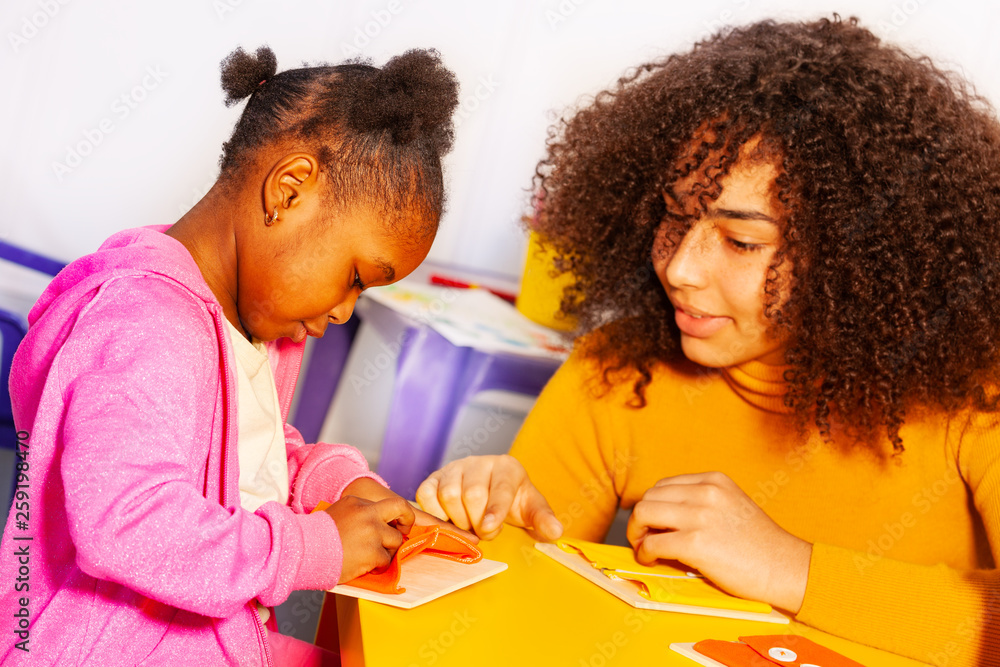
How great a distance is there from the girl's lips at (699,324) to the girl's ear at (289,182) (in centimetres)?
59

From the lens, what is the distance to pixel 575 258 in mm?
1562

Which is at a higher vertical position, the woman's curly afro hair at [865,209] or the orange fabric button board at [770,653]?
the woman's curly afro hair at [865,209]

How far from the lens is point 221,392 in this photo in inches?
32.7

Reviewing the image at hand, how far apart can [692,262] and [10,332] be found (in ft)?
4.92

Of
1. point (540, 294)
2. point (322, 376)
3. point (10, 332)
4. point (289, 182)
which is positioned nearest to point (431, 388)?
point (540, 294)

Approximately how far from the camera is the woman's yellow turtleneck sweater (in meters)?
0.88

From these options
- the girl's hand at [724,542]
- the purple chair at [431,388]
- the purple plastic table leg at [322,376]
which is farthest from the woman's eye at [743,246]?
the purple plastic table leg at [322,376]

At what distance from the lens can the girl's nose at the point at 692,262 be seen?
1.16m

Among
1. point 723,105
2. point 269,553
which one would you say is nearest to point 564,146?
point 723,105

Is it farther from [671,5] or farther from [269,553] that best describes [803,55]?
[671,5]

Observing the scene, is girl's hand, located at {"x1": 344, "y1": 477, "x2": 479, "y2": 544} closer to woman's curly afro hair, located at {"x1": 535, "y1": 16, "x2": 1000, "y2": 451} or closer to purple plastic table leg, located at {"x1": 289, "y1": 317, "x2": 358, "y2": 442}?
woman's curly afro hair, located at {"x1": 535, "y1": 16, "x2": 1000, "y2": 451}

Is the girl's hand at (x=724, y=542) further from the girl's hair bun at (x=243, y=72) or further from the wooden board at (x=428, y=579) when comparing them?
the girl's hair bun at (x=243, y=72)

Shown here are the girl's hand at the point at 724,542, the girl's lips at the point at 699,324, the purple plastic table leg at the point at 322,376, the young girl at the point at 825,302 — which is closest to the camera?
the girl's hand at the point at 724,542

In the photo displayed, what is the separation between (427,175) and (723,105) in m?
0.47
